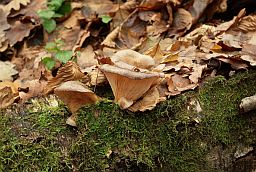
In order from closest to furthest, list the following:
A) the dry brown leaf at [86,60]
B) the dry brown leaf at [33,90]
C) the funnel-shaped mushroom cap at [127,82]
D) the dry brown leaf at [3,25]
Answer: the funnel-shaped mushroom cap at [127,82] → the dry brown leaf at [33,90] → the dry brown leaf at [86,60] → the dry brown leaf at [3,25]

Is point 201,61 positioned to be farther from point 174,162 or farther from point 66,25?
point 66,25

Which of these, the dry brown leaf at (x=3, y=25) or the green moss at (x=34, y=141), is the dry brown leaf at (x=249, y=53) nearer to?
the green moss at (x=34, y=141)

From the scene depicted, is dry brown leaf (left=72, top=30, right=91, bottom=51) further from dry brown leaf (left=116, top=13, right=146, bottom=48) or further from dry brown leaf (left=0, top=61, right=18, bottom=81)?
dry brown leaf (left=0, top=61, right=18, bottom=81)

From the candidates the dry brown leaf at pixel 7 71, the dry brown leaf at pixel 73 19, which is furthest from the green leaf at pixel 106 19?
the dry brown leaf at pixel 7 71

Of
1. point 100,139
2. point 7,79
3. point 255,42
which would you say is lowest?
point 7,79

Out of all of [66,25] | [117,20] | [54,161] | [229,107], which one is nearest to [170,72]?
[229,107]
